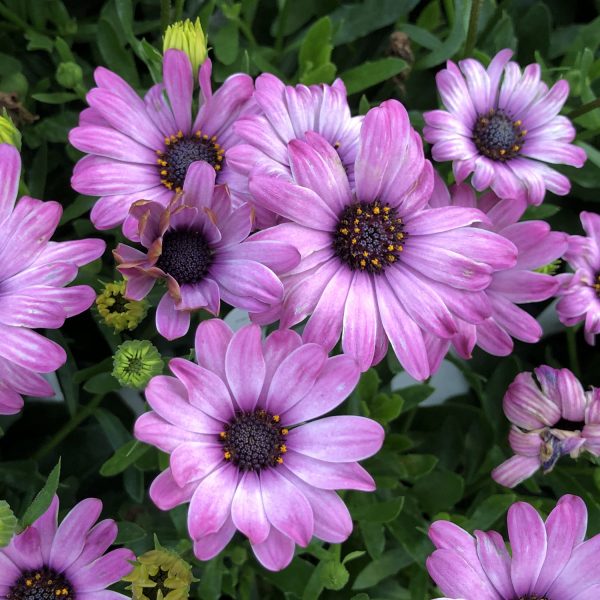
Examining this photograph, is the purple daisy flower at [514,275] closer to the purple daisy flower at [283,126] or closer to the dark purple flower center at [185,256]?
the purple daisy flower at [283,126]

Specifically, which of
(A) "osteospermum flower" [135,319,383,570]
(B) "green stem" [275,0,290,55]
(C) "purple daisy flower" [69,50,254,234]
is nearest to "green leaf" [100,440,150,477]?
(A) "osteospermum flower" [135,319,383,570]

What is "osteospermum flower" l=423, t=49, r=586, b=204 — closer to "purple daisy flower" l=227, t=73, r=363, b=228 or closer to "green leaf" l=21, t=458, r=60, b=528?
"purple daisy flower" l=227, t=73, r=363, b=228

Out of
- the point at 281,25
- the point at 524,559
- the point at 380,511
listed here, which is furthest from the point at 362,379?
the point at 281,25

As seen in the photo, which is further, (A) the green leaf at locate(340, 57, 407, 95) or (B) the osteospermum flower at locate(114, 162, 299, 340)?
(A) the green leaf at locate(340, 57, 407, 95)

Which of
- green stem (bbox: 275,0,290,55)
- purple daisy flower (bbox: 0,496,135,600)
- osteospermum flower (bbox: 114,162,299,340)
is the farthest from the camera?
green stem (bbox: 275,0,290,55)

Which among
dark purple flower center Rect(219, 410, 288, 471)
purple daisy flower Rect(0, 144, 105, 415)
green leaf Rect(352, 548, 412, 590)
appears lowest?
green leaf Rect(352, 548, 412, 590)

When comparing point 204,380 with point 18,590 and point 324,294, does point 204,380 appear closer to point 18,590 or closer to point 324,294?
point 324,294

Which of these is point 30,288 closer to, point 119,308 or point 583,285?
point 119,308
